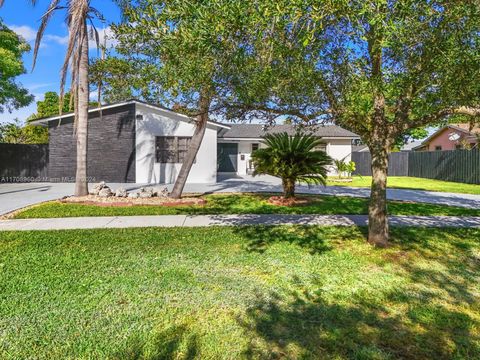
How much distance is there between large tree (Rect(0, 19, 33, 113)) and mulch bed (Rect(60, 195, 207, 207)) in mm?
9222

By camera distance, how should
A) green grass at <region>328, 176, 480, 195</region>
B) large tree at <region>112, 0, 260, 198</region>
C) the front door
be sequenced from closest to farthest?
large tree at <region>112, 0, 260, 198</region>
green grass at <region>328, 176, 480, 195</region>
the front door

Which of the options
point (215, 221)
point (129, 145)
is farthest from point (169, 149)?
point (215, 221)

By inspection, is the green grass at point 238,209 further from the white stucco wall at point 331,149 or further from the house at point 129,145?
the white stucco wall at point 331,149

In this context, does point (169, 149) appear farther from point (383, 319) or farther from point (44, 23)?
point (383, 319)

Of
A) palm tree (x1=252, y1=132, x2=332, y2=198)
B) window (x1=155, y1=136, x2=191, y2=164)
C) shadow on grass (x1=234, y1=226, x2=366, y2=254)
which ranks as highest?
window (x1=155, y1=136, x2=191, y2=164)

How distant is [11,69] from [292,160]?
1404 centimetres

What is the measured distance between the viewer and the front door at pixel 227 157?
2592 cm

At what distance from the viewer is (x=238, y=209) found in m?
9.45

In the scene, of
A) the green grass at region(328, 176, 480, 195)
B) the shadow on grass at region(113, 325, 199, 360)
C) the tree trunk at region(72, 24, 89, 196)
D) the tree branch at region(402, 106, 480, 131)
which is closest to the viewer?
Result: the shadow on grass at region(113, 325, 199, 360)

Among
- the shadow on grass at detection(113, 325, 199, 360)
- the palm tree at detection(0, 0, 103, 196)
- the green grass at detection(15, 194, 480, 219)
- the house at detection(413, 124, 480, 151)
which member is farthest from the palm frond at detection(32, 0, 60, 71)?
the house at detection(413, 124, 480, 151)

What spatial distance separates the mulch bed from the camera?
10.0 m

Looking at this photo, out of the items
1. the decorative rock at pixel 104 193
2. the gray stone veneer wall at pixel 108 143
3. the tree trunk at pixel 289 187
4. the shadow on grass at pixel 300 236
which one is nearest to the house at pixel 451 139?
the tree trunk at pixel 289 187

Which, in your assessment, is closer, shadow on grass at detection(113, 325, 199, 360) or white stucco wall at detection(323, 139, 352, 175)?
shadow on grass at detection(113, 325, 199, 360)

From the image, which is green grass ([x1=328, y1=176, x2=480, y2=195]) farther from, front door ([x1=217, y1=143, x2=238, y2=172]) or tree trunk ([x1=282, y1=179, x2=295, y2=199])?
front door ([x1=217, y1=143, x2=238, y2=172])
